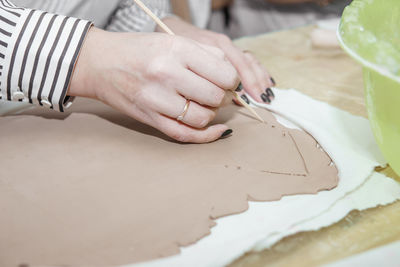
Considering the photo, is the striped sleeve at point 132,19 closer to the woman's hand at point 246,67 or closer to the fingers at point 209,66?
the woman's hand at point 246,67

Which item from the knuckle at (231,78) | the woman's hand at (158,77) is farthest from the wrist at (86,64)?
the knuckle at (231,78)

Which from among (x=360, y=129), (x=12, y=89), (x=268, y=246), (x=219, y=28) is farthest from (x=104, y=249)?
(x=219, y=28)

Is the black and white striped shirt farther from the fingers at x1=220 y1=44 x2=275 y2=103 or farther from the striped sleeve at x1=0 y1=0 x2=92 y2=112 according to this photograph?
the fingers at x1=220 y1=44 x2=275 y2=103

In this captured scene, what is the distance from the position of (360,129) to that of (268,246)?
337 millimetres

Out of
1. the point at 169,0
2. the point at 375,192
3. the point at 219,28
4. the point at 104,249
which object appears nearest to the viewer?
the point at 104,249

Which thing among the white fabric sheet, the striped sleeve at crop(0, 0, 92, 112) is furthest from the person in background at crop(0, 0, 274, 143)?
the white fabric sheet

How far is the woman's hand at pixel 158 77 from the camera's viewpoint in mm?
588

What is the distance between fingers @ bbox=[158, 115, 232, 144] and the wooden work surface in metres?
0.22

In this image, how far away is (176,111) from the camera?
23.7 inches

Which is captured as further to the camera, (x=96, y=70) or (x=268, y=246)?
(x=96, y=70)

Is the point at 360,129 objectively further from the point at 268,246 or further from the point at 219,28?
the point at 219,28

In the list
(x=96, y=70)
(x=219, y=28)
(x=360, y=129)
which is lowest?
(x=219, y=28)

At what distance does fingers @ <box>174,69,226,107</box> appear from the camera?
23.1 inches

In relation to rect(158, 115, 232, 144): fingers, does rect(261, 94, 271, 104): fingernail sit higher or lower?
lower
